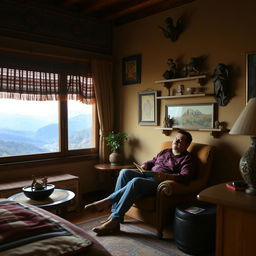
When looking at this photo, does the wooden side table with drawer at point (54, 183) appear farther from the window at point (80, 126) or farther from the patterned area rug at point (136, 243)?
the window at point (80, 126)

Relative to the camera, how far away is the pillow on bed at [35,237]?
1139 millimetres

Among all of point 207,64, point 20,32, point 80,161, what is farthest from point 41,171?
point 207,64

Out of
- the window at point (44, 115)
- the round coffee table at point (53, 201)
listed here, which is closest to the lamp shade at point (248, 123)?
the round coffee table at point (53, 201)

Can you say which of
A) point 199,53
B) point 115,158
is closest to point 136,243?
point 115,158

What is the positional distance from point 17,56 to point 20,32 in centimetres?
30

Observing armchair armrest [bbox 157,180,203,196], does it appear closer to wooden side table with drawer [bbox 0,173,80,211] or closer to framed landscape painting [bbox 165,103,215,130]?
framed landscape painting [bbox 165,103,215,130]

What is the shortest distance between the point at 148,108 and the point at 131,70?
2.29 ft

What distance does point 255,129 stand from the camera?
177 cm

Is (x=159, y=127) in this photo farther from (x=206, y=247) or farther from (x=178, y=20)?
(x=206, y=247)

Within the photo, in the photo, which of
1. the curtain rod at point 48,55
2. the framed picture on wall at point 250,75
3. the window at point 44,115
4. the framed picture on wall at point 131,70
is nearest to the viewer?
the framed picture on wall at point 250,75

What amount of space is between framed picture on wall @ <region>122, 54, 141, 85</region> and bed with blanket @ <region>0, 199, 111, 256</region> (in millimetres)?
2993

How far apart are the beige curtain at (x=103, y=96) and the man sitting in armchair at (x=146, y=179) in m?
1.09

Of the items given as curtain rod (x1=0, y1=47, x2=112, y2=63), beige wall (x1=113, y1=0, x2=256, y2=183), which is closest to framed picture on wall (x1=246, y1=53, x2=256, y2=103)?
beige wall (x1=113, y1=0, x2=256, y2=183)

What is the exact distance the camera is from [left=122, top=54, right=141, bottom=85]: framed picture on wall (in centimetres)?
415
